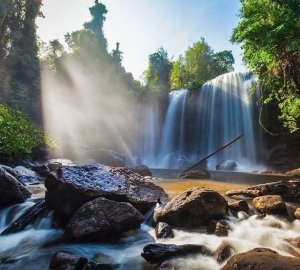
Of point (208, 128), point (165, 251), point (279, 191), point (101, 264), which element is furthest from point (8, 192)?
point (208, 128)

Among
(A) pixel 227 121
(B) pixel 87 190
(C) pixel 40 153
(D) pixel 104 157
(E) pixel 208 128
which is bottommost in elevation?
(B) pixel 87 190

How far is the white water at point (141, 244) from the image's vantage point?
3.89 metres

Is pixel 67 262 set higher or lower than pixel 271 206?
lower

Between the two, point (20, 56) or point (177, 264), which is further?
point (20, 56)

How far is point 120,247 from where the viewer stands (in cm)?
440

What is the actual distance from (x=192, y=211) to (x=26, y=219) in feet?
12.8

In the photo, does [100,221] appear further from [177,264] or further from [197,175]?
[197,175]

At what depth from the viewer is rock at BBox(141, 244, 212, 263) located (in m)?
3.68

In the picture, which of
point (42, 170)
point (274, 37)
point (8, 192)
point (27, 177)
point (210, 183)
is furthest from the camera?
point (42, 170)

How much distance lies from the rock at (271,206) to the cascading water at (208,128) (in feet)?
49.8

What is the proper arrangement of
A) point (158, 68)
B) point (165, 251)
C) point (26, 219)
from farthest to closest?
point (158, 68)
point (26, 219)
point (165, 251)

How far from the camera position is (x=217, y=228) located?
4543 mm

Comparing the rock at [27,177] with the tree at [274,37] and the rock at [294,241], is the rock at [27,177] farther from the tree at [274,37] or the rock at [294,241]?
the tree at [274,37]

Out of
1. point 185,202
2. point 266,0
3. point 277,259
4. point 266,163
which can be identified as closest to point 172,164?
point 266,163
